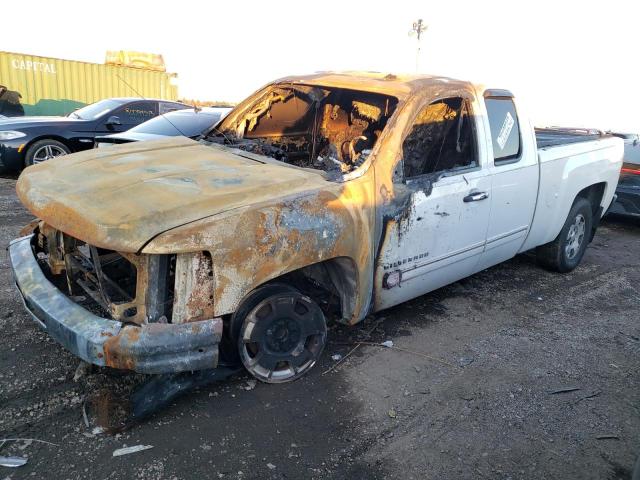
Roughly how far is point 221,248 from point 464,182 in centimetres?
192

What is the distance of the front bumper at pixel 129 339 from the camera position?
2.24 metres

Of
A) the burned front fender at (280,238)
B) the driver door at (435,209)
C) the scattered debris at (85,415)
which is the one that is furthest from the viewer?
the driver door at (435,209)

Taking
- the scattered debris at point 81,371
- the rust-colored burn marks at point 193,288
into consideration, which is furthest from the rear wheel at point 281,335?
the scattered debris at point 81,371

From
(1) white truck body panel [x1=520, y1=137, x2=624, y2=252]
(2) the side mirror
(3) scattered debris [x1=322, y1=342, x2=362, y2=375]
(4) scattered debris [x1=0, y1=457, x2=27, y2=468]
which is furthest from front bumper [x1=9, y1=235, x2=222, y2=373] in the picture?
(2) the side mirror

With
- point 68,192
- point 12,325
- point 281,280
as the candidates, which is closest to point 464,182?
point 281,280

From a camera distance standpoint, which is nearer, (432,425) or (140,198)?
(140,198)

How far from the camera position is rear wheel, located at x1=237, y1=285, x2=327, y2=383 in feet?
8.76

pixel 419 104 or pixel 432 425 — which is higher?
pixel 419 104

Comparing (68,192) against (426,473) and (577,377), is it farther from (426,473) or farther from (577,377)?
(577,377)

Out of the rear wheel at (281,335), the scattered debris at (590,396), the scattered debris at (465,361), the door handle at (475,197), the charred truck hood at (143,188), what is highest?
the charred truck hood at (143,188)

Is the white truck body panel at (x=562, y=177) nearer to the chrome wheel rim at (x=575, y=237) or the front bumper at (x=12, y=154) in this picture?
the chrome wheel rim at (x=575, y=237)

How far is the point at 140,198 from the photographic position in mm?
2449

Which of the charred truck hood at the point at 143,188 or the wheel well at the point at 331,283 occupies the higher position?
the charred truck hood at the point at 143,188

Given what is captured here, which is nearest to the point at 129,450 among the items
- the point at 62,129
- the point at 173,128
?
the point at 173,128
